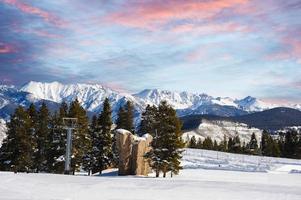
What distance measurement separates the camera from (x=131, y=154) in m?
52.7

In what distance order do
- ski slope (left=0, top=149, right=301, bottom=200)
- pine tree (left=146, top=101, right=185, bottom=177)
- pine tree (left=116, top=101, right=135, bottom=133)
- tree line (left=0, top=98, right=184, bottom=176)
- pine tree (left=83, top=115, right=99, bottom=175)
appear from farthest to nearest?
pine tree (left=116, top=101, right=135, bottom=133), pine tree (left=83, top=115, right=99, bottom=175), tree line (left=0, top=98, right=184, bottom=176), pine tree (left=146, top=101, right=185, bottom=177), ski slope (left=0, top=149, right=301, bottom=200)

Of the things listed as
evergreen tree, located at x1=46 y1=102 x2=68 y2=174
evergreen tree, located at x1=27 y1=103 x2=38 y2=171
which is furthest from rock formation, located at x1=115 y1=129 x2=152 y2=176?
evergreen tree, located at x1=27 y1=103 x2=38 y2=171

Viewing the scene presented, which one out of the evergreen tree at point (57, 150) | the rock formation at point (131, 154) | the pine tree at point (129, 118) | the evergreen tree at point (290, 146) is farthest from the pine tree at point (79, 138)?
the evergreen tree at point (290, 146)

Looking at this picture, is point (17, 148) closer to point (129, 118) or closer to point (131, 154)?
point (131, 154)

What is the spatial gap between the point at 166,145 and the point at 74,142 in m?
16.1

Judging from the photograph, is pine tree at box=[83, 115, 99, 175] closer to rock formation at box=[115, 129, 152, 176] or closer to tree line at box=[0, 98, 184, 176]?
tree line at box=[0, 98, 184, 176]

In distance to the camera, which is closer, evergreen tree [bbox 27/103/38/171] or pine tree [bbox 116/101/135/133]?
evergreen tree [bbox 27/103/38/171]

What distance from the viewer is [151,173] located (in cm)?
Result: 5497

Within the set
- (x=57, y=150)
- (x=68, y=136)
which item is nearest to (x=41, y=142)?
(x=57, y=150)

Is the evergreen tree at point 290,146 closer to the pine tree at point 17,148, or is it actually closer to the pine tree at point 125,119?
the pine tree at point 125,119

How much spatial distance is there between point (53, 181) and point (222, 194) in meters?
14.4

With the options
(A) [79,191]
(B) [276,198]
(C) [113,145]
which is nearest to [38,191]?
(A) [79,191]

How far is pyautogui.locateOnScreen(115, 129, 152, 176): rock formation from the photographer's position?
51938 millimetres

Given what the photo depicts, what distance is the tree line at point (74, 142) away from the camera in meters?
48.5
